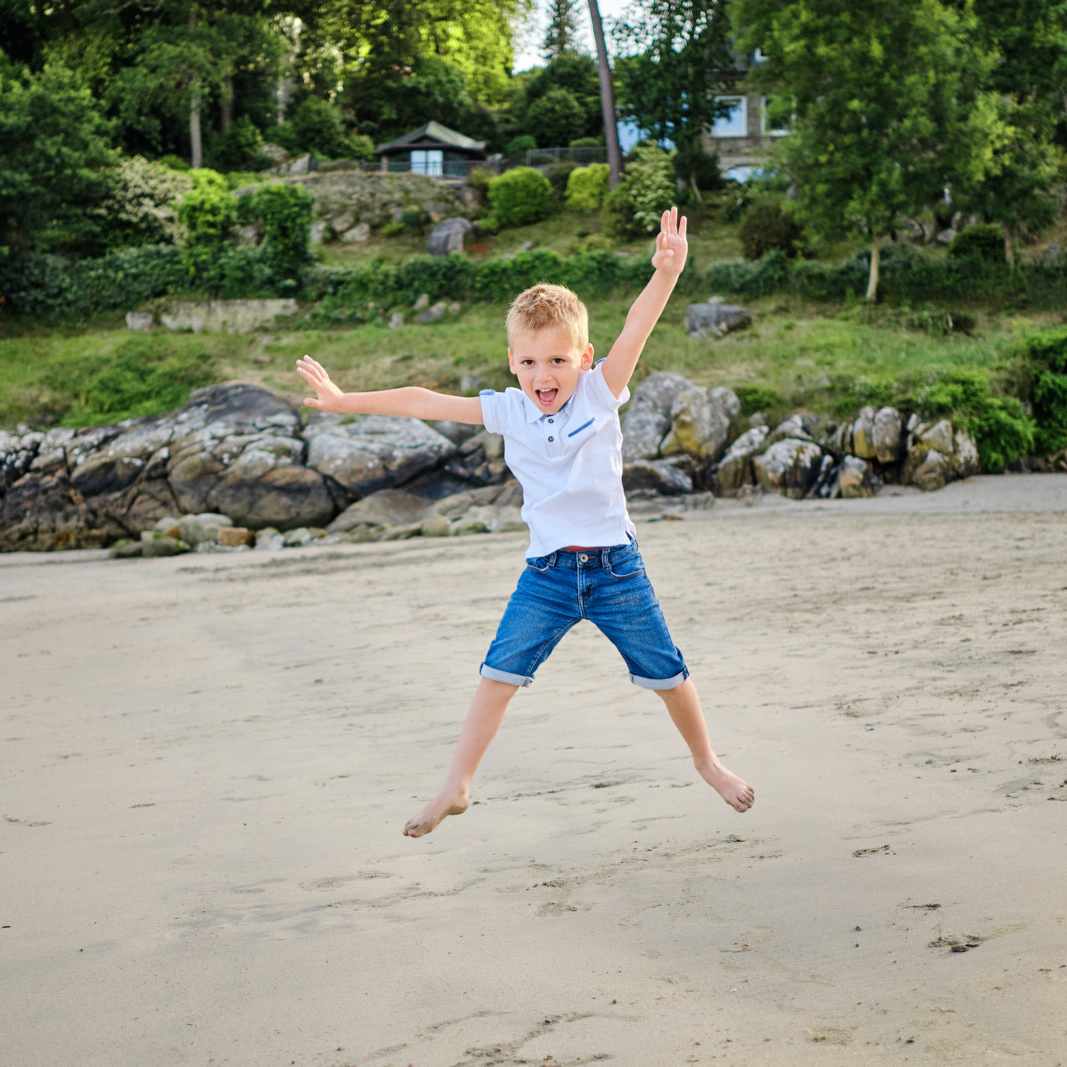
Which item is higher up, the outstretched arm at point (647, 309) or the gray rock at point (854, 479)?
the outstretched arm at point (647, 309)

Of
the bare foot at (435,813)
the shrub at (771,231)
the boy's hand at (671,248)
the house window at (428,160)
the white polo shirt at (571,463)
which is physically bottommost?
the bare foot at (435,813)

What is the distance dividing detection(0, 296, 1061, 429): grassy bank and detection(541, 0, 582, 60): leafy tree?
37836 mm

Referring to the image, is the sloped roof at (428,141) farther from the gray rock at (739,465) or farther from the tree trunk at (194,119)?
the gray rock at (739,465)

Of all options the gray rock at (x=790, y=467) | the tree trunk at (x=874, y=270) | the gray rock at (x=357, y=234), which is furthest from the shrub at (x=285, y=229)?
the gray rock at (x=790, y=467)

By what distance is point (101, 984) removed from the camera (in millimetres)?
2477

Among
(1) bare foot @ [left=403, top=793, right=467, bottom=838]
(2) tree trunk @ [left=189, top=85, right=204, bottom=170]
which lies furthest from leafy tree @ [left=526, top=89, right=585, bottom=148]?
(1) bare foot @ [left=403, top=793, right=467, bottom=838]

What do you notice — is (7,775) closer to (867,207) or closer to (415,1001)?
(415,1001)

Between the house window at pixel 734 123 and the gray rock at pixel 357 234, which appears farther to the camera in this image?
the house window at pixel 734 123

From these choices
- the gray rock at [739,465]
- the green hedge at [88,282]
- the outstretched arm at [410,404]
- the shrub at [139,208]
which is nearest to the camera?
the outstretched arm at [410,404]

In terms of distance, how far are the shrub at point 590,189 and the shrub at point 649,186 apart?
91.7 inches

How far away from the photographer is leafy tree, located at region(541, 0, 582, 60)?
186 ft

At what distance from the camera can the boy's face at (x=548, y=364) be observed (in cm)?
311

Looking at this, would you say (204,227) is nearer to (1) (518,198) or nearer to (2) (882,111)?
(1) (518,198)

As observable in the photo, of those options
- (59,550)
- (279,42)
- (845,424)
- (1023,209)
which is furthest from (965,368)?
(279,42)
